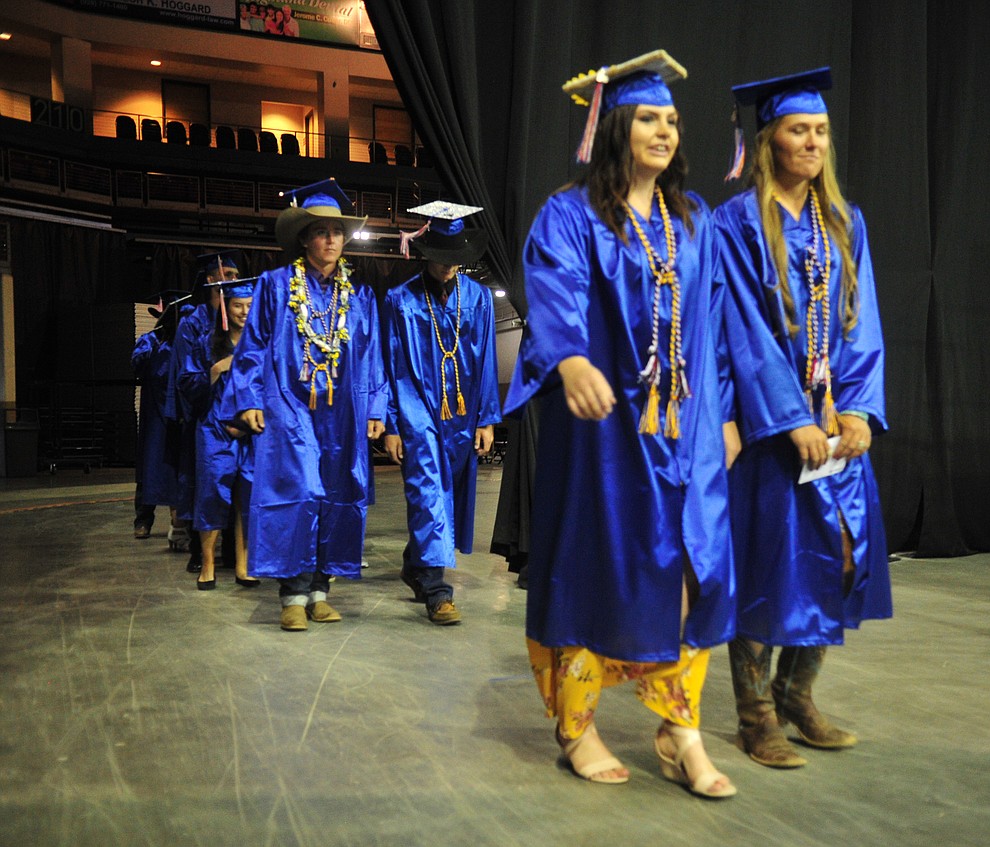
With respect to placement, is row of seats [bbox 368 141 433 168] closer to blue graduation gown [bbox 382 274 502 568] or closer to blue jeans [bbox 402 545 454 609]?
blue graduation gown [bbox 382 274 502 568]

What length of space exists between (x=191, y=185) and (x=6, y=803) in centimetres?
1693

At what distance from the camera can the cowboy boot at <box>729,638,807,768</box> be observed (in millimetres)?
2395

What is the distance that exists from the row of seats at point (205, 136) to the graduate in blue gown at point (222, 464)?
13938 millimetres

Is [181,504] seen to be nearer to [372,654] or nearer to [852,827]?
[372,654]

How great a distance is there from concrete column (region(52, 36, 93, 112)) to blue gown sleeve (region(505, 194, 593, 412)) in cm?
1781

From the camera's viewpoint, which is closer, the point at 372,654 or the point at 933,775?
the point at 933,775

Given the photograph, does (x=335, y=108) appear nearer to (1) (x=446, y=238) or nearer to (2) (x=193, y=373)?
(2) (x=193, y=373)

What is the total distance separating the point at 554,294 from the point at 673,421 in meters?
0.38

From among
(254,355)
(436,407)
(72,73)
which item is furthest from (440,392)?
(72,73)

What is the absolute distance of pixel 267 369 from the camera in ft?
12.9

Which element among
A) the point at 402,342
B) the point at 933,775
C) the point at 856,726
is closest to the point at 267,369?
the point at 402,342

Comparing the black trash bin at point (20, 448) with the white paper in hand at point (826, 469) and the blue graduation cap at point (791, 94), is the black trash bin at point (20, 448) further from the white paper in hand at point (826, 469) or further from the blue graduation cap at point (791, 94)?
the white paper in hand at point (826, 469)

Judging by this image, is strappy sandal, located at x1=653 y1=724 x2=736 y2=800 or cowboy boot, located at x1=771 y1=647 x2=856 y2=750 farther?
cowboy boot, located at x1=771 y1=647 x2=856 y2=750

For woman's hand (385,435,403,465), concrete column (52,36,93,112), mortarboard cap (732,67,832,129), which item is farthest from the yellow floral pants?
concrete column (52,36,93,112)
